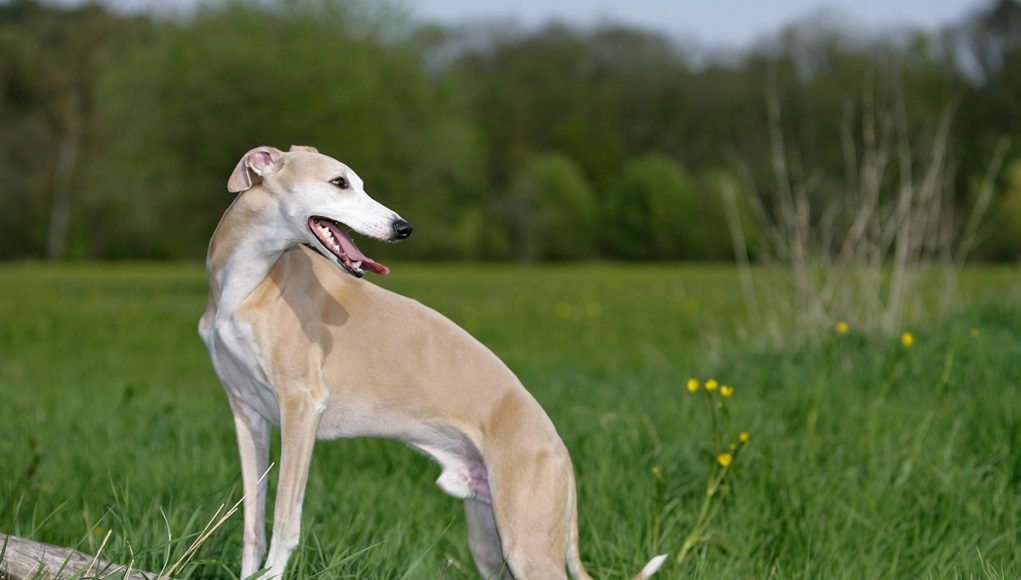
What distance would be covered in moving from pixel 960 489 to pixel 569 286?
901 inches

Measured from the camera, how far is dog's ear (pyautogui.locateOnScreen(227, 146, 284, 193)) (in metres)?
3.04

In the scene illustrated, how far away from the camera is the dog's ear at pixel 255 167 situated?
119 inches

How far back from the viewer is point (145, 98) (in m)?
22.4

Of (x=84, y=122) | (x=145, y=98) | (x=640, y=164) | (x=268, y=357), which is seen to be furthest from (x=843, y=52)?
(x=268, y=357)

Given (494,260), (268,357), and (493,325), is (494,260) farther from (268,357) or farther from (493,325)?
(268,357)

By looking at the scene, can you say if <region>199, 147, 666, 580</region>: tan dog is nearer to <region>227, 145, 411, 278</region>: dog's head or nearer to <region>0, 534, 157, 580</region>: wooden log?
<region>227, 145, 411, 278</region>: dog's head

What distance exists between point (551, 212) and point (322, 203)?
48.8 meters

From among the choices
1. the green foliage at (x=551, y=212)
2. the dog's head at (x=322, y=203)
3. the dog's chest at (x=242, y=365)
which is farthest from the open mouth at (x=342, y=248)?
the green foliage at (x=551, y=212)

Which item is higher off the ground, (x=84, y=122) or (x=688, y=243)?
(x=84, y=122)

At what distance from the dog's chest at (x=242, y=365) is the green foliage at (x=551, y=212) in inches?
1853

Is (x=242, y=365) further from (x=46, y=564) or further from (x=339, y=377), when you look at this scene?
(x=46, y=564)

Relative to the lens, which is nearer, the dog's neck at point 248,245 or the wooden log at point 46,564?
the wooden log at point 46,564

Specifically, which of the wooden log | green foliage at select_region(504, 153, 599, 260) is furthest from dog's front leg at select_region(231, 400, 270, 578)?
green foliage at select_region(504, 153, 599, 260)

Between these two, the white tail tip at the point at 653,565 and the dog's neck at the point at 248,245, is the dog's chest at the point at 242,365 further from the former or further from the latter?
the white tail tip at the point at 653,565
